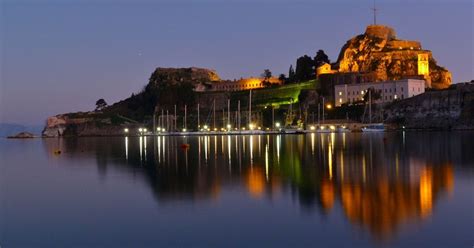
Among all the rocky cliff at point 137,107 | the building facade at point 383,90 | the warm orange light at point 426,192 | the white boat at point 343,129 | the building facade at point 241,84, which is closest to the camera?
the warm orange light at point 426,192

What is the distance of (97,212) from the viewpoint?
48.1ft

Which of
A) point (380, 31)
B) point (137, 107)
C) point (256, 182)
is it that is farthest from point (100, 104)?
point (256, 182)

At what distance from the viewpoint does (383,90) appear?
9094cm

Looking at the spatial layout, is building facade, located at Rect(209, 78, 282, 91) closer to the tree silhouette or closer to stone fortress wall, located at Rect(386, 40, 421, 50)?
the tree silhouette

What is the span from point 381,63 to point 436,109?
21981mm

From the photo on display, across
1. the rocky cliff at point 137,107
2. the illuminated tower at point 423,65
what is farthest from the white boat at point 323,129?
the rocky cliff at point 137,107

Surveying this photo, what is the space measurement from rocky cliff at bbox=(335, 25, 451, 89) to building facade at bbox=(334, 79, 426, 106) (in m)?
6.33

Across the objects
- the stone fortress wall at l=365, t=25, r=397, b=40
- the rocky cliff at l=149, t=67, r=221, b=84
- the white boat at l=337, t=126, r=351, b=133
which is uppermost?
the stone fortress wall at l=365, t=25, r=397, b=40

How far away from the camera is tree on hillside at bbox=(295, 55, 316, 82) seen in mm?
110000

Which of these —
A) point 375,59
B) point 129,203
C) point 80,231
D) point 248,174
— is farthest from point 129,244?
point 375,59

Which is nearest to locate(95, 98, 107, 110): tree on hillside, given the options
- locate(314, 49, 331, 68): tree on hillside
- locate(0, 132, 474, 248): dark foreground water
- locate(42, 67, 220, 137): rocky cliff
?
locate(42, 67, 220, 137): rocky cliff

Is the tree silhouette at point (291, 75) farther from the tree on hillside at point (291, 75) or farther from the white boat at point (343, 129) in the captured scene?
the white boat at point (343, 129)

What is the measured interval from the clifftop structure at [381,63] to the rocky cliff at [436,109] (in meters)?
9.62

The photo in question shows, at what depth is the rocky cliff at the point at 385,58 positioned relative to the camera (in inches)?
4038
